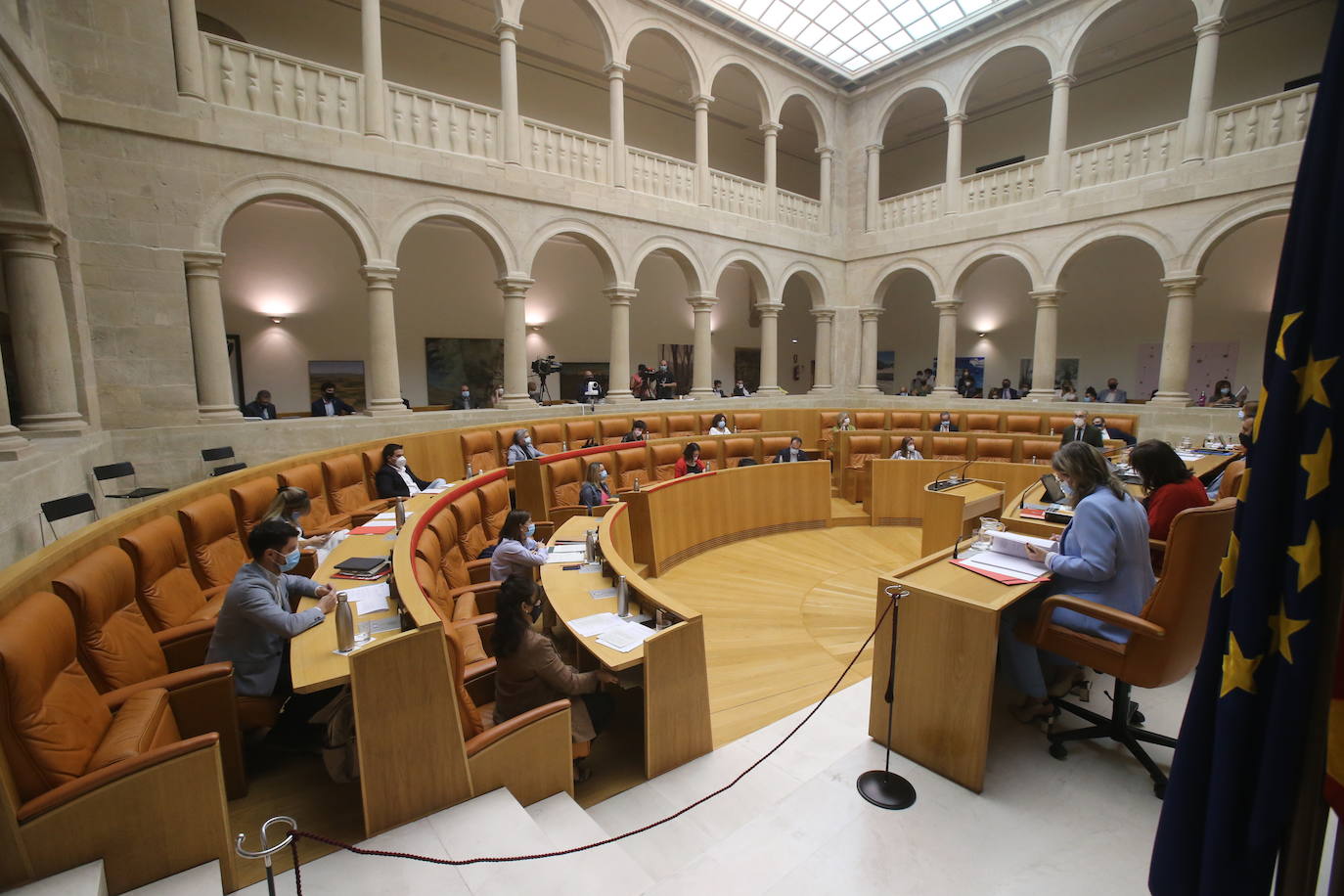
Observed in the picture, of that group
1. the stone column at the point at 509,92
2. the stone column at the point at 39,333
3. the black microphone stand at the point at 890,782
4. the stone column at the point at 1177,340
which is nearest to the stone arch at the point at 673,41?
the stone column at the point at 509,92

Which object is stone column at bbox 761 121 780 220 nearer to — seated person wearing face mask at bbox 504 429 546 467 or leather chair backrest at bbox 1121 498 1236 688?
seated person wearing face mask at bbox 504 429 546 467

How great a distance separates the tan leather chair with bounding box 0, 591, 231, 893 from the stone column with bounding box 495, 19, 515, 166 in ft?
31.7

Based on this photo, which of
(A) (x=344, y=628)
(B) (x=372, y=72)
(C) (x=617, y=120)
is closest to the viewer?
(A) (x=344, y=628)

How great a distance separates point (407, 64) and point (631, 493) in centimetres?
1115

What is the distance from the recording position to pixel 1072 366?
15922 millimetres

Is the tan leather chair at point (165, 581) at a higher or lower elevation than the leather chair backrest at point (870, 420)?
lower

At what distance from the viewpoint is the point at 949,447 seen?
384 inches

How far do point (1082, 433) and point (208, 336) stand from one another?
1241 cm

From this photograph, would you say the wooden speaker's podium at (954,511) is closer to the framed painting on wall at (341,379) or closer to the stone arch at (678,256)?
the stone arch at (678,256)

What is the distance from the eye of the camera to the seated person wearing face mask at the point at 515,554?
4.26 m

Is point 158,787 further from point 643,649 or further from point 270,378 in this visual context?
point 270,378

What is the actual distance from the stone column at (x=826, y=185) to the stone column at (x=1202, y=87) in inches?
276

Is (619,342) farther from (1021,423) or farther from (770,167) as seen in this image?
(1021,423)

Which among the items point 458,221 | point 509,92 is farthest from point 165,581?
point 509,92
